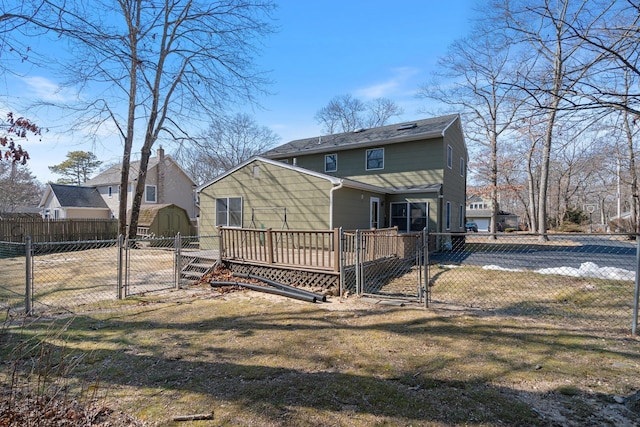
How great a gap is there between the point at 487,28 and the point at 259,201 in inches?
384

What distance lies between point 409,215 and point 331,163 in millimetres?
4743

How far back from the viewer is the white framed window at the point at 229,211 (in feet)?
44.1

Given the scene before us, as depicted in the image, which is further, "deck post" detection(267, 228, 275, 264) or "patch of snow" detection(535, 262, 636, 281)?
"deck post" detection(267, 228, 275, 264)

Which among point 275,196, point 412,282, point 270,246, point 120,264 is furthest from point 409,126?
point 120,264

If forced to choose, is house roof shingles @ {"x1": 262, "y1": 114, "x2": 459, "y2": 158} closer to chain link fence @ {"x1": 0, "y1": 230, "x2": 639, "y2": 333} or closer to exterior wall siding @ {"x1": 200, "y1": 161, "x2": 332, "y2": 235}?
exterior wall siding @ {"x1": 200, "y1": 161, "x2": 332, "y2": 235}

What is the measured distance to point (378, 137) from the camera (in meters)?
14.7

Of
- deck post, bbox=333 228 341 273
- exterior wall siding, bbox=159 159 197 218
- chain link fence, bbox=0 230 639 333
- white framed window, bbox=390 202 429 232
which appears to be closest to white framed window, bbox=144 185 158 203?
exterior wall siding, bbox=159 159 197 218

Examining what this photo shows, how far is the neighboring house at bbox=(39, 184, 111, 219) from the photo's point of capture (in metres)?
23.5

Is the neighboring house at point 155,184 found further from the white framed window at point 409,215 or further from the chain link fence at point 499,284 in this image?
the chain link fence at point 499,284

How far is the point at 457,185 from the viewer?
16.3 metres

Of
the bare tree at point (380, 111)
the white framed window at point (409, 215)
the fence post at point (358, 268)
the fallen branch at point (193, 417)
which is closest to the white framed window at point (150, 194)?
the white framed window at point (409, 215)

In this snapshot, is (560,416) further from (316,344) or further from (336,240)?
(336,240)

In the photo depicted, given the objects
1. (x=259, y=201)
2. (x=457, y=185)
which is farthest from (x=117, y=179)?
(x=457, y=185)

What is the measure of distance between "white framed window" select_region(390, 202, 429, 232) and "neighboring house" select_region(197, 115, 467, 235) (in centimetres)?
4
